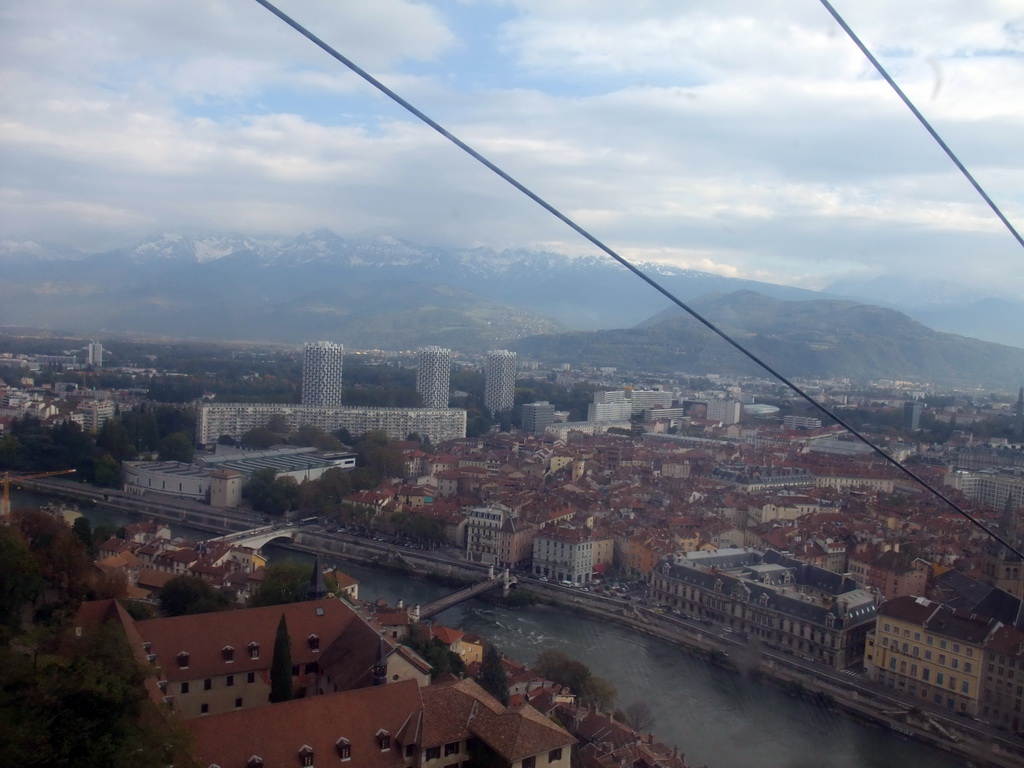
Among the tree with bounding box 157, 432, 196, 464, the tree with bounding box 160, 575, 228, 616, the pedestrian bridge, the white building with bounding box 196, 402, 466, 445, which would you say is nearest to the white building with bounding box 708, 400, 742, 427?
the white building with bounding box 196, 402, 466, 445

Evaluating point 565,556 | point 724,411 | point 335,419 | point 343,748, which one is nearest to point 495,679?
point 343,748

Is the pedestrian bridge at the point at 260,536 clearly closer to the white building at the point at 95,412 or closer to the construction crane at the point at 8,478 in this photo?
the construction crane at the point at 8,478

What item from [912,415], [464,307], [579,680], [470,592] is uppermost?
[464,307]

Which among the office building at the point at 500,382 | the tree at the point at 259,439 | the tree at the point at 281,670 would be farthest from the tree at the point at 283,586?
the office building at the point at 500,382

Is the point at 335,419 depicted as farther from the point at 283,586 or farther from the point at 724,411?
the point at 283,586

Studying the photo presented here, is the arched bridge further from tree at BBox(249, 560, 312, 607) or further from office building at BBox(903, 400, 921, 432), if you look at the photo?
office building at BBox(903, 400, 921, 432)

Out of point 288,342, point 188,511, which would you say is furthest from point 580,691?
point 288,342
